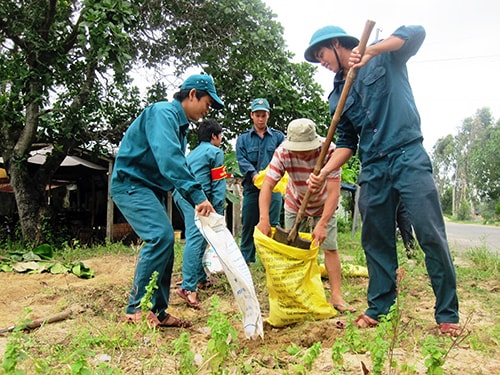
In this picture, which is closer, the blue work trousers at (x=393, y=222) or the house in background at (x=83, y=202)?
the blue work trousers at (x=393, y=222)

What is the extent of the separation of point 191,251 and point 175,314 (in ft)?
1.77

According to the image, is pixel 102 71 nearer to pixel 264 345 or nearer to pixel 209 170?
pixel 209 170

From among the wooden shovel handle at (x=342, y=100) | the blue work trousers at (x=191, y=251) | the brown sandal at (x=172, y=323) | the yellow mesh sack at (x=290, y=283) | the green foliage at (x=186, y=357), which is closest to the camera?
the green foliage at (x=186, y=357)

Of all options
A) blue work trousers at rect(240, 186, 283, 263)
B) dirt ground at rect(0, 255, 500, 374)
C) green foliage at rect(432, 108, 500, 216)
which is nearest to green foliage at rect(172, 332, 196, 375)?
dirt ground at rect(0, 255, 500, 374)

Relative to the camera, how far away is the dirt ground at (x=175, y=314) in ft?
6.06

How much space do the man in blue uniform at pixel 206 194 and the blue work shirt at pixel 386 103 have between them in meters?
1.52

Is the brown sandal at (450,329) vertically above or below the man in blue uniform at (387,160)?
below

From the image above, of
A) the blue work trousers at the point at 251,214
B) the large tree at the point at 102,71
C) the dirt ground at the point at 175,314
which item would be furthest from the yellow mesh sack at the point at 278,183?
the large tree at the point at 102,71

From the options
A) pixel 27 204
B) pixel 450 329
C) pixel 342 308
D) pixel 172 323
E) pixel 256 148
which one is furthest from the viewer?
pixel 27 204

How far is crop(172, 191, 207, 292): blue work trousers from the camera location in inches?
134

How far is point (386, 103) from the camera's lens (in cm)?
239

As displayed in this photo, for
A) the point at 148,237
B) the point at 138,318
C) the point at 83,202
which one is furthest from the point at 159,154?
the point at 83,202

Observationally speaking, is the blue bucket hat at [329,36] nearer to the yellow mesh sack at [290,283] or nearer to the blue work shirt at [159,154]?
the blue work shirt at [159,154]

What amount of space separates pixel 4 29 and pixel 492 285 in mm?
7656
